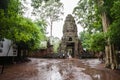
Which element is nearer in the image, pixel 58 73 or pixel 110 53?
pixel 58 73

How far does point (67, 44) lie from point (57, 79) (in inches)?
1282

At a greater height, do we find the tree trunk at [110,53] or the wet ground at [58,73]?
the tree trunk at [110,53]

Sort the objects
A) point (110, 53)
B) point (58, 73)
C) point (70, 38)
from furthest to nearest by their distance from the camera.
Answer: point (70, 38) → point (110, 53) → point (58, 73)

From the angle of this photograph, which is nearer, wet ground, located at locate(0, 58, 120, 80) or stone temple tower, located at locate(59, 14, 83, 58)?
wet ground, located at locate(0, 58, 120, 80)

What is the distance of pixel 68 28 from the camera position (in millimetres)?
44000

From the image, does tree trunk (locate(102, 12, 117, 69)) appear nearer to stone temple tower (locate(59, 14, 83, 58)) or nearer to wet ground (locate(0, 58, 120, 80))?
wet ground (locate(0, 58, 120, 80))

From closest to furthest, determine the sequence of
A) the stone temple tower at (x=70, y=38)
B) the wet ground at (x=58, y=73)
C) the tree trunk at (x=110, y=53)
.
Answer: the wet ground at (x=58, y=73)
the tree trunk at (x=110, y=53)
the stone temple tower at (x=70, y=38)

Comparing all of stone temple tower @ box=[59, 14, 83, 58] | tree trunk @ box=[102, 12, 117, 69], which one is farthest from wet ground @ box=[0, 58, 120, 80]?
stone temple tower @ box=[59, 14, 83, 58]

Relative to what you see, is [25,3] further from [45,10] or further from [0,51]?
[45,10]

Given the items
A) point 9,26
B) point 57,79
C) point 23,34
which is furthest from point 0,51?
point 57,79

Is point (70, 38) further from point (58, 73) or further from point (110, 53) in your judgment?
point (58, 73)

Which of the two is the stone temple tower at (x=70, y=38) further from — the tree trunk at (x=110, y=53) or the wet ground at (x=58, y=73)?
the wet ground at (x=58, y=73)

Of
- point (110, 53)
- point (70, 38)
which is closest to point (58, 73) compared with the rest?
point (110, 53)

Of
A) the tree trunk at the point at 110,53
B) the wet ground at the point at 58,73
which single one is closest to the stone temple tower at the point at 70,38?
the tree trunk at the point at 110,53
